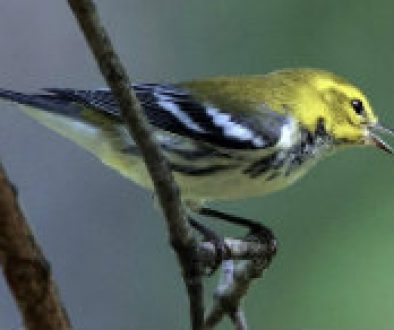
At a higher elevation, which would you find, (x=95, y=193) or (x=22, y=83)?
(x=22, y=83)

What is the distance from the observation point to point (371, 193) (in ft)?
5.99

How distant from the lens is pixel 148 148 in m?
0.62

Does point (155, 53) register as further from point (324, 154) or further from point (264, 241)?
point (264, 241)

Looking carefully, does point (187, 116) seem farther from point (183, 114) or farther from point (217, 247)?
point (217, 247)

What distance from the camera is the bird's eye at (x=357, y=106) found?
164cm

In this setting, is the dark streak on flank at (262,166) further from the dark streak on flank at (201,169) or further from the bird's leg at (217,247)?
the bird's leg at (217,247)

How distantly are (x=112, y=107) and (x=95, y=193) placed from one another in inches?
25.1

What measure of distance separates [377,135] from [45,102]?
0.58 metres

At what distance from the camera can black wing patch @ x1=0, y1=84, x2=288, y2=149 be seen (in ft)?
4.33

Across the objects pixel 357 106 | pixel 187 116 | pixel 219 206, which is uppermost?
pixel 187 116

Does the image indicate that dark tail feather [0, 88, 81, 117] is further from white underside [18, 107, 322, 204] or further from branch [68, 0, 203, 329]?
branch [68, 0, 203, 329]

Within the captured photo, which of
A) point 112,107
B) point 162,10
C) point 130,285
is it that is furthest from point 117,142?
point 162,10

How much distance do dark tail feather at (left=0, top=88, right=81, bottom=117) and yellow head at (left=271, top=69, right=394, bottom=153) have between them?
0.36 metres

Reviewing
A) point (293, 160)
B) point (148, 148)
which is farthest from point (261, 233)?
point (148, 148)
